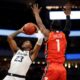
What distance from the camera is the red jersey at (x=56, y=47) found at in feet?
17.2

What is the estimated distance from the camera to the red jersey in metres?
5.25

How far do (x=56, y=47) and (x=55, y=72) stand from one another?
0.42 m

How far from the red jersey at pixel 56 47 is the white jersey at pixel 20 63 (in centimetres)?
74

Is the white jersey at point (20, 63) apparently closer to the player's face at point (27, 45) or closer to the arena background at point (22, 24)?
the player's face at point (27, 45)

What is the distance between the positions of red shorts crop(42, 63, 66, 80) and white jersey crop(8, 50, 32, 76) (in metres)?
0.73

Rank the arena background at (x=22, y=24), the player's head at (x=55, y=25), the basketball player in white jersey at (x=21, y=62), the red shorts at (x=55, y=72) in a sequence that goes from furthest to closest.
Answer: the arena background at (x=22, y=24) → the basketball player in white jersey at (x=21, y=62) → the player's head at (x=55, y=25) → the red shorts at (x=55, y=72)

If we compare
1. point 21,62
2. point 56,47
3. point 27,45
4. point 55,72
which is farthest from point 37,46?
point 55,72

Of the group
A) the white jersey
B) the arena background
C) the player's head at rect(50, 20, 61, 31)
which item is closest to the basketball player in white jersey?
the white jersey

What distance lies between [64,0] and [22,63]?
15.0 ft

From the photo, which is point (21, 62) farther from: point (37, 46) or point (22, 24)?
point (22, 24)

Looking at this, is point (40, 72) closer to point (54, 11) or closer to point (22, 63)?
point (54, 11)

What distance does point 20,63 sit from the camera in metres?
5.85

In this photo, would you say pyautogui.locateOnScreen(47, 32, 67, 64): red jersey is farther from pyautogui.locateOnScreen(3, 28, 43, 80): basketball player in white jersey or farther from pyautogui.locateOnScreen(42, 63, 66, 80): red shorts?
pyautogui.locateOnScreen(3, 28, 43, 80): basketball player in white jersey

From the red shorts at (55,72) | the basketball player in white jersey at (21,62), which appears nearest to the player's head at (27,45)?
the basketball player in white jersey at (21,62)
